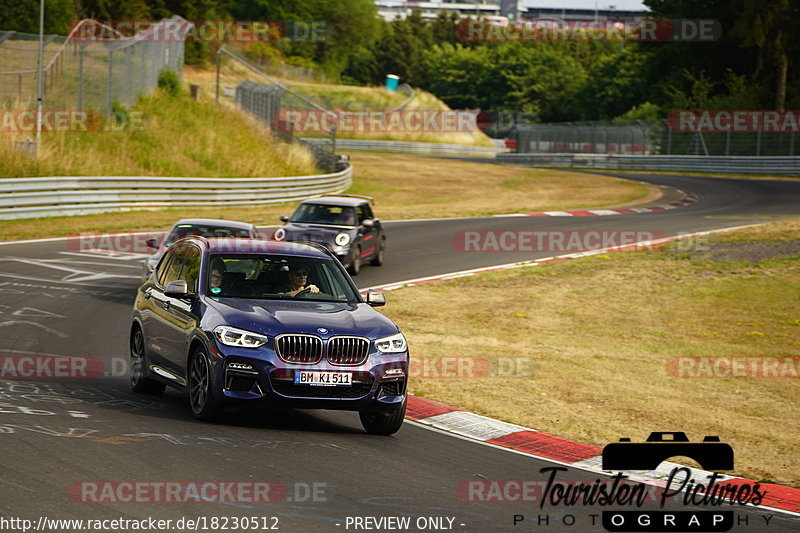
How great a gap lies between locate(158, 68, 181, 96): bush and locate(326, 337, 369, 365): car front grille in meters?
38.5

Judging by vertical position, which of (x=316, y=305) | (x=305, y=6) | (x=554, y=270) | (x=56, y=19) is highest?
(x=305, y=6)

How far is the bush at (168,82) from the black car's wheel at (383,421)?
38.2 meters

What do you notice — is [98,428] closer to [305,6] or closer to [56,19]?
[56,19]

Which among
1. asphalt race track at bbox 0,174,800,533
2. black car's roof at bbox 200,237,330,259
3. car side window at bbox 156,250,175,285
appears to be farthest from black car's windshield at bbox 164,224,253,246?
black car's roof at bbox 200,237,330,259

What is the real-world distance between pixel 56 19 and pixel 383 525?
176 ft

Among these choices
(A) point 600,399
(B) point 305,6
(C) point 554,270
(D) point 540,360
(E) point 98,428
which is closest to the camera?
(E) point 98,428

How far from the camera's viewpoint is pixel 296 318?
9141 mm

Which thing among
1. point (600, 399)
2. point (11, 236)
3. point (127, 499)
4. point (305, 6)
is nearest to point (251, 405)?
point (127, 499)

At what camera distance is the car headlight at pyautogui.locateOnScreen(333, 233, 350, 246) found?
21531mm

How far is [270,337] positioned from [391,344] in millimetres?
1091

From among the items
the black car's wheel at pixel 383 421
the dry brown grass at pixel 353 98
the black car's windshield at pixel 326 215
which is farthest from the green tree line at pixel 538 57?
A: the black car's wheel at pixel 383 421

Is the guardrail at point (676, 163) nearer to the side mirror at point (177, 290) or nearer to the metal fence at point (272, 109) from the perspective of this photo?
the metal fence at point (272, 109)

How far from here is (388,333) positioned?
9.33 metres

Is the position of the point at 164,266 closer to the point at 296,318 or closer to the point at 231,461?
the point at 296,318
